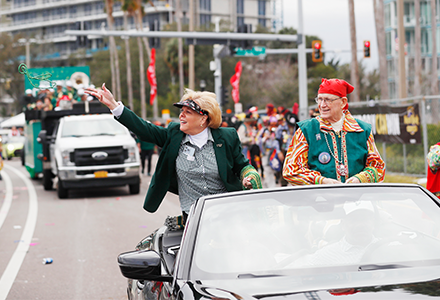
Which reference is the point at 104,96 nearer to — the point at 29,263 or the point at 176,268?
the point at 176,268

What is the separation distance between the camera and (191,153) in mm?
4957

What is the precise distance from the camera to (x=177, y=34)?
86.7ft

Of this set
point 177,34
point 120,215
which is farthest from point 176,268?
point 177,34

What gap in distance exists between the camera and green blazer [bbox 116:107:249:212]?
4.93 meters

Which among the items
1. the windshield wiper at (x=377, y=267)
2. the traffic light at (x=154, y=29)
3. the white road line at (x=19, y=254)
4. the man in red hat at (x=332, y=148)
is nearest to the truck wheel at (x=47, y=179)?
the white road line at (x=19, y=254)

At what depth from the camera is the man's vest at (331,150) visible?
15.8 feet

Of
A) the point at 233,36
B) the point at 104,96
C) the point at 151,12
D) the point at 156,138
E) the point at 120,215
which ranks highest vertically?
the point at 151,12

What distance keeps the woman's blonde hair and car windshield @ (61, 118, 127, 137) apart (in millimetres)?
12407

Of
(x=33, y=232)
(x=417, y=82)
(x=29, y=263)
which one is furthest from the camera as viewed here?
(x=417, y=82)

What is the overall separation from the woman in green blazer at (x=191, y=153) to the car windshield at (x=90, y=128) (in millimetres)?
12442

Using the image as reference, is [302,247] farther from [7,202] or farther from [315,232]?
[7,202]

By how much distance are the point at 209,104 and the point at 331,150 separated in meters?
1.00

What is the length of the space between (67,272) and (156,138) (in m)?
3.38

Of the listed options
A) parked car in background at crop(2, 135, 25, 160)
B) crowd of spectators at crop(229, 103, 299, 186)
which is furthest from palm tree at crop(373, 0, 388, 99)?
parked car in background at crop(2, 135, 25, 160)
